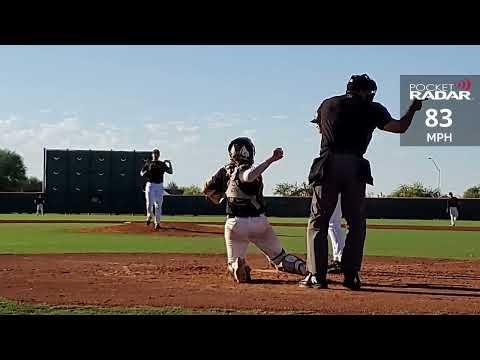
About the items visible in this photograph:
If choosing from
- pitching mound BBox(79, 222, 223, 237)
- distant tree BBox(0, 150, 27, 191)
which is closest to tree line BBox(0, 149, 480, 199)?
distant tree BBox(0, 150, 27, 191)

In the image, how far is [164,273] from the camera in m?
8.60

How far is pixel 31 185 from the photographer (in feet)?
247

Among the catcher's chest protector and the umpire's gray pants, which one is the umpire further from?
the catcher's chest protector

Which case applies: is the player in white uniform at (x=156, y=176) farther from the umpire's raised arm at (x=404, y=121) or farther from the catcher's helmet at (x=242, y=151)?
the umpire's raised arm at (x=404, y=121)

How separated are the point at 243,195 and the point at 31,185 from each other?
2775 inches

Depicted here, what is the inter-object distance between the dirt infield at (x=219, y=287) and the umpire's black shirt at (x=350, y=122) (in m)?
1.40

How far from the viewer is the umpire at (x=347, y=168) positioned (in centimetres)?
A: 707

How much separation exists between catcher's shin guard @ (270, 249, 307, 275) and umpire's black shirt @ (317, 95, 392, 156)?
1700mm

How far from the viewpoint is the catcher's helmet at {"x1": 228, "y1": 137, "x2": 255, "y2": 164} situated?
8.17 m

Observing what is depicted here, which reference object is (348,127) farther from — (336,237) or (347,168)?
(336,237)

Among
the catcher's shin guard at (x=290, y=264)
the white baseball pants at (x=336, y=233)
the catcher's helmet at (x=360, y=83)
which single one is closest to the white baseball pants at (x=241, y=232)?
the catcher's shin guard at (x=290, y=264)

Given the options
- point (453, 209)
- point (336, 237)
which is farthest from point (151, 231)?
point (453, 209)
